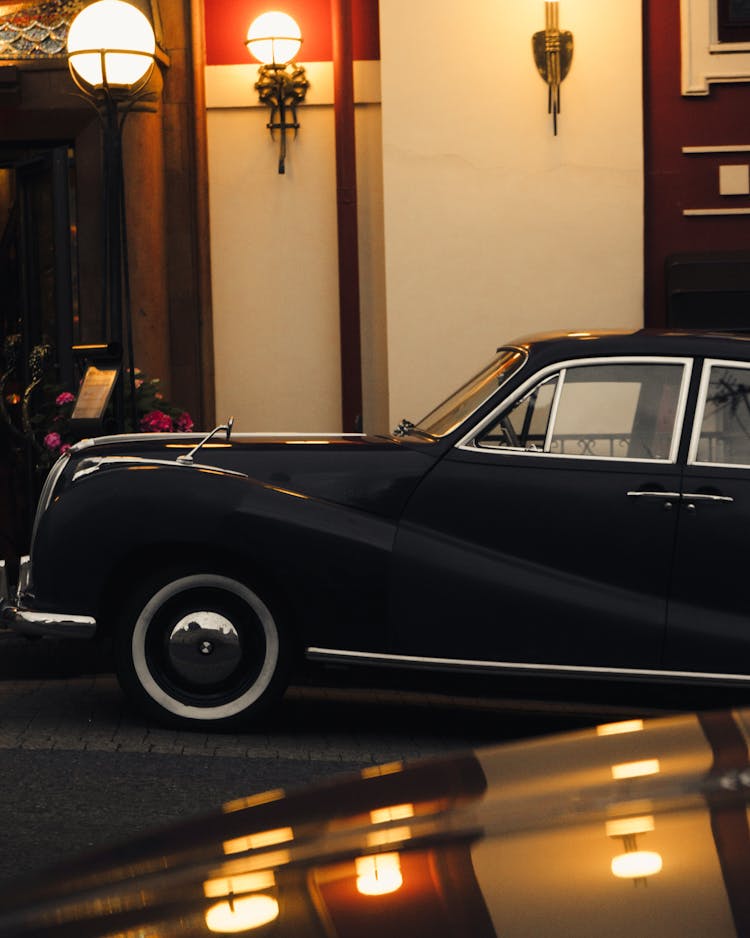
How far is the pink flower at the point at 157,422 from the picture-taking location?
30.1ft

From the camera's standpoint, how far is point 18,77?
1069cm

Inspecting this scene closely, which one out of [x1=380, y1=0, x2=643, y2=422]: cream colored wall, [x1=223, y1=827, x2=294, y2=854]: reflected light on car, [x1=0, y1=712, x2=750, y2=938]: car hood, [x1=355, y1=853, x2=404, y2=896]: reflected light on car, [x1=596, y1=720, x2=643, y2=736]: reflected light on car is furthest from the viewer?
[x1=380, y1=0, x2=643, y2=422]: cream colored wall

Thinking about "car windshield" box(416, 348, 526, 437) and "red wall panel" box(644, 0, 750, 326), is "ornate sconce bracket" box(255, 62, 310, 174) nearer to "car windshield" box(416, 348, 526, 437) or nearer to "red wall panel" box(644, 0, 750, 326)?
"red wall panel" box(644, 0, 750, 326)

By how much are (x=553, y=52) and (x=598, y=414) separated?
5.48 metres

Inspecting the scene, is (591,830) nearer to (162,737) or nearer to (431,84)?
(162,737)

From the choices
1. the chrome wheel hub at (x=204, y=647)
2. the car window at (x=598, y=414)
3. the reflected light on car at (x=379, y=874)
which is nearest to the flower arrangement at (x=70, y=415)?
the chrome wheel hub at (x=204, y=647)

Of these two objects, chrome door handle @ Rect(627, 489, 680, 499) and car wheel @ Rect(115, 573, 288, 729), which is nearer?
chrome door handle @ Rect(627, 489, 680, 499)

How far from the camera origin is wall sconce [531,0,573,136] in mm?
10445

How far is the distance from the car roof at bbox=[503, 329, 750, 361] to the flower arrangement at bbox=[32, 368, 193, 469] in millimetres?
3829

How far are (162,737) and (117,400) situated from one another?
337cm

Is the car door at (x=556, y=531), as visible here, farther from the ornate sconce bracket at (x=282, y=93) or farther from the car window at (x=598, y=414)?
the ornate sconce bracket at (x=282, y=93)

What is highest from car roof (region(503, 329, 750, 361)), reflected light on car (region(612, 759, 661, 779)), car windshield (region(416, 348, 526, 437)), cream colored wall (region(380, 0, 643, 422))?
cream colored wall (region(380, 0, 643, 422))

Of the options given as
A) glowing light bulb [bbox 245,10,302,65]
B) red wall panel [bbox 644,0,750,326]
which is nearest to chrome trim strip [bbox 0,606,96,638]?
glowing light bulb [bbox 245,10,302,65]

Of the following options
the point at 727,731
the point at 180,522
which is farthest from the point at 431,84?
the point at 727,731
